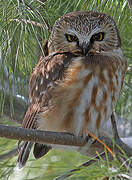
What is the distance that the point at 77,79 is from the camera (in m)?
1.84

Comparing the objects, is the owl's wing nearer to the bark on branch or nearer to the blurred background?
the blurred background

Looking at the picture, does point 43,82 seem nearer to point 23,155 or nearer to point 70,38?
point 70,38

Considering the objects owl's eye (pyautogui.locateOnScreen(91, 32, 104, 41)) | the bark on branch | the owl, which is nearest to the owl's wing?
the owl

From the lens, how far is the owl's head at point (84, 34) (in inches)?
73.3

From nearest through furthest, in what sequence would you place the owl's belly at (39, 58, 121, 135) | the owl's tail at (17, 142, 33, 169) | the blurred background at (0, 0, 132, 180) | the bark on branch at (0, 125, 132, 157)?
the bark on branch at (0, 125, 132, 157)
the blurred background at (0, 0, 132, 180)
the owl's belly at (39, 58, 121, 135)
the owl's tail at (17, 142, 33, 169)

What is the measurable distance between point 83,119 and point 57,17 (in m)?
0.63

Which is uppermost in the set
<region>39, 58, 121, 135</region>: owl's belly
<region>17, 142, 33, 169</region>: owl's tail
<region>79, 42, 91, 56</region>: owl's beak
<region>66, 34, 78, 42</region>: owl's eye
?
<region>66, 34, 78, 42</region>: owl's eye

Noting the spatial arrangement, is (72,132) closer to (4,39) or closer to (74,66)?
(74,66)

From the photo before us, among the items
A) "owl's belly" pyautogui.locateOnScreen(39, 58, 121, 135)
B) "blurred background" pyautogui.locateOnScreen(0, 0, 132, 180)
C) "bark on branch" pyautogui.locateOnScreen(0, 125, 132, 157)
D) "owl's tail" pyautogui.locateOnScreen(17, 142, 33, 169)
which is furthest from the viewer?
"owl's tail" pyautogui.locateOnScreen(17, 142, 33, 169)

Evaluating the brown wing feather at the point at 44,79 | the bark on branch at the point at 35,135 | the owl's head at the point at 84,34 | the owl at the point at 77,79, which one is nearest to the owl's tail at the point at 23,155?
the owl at the point at 77,79

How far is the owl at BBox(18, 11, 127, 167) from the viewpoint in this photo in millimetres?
1832

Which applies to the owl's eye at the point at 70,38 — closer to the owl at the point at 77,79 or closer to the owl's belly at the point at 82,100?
the owl at the point at 77,79

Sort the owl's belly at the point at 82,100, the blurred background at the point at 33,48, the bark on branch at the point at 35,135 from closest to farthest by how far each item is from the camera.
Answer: the bark on branch at the point at 35,135 < the blurred background at the point at 33,48 < the owl's belly at the point at 82,100

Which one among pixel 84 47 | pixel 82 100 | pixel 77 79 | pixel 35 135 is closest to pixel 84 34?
pixel 84 47
